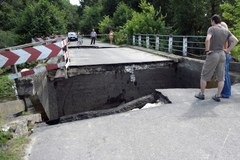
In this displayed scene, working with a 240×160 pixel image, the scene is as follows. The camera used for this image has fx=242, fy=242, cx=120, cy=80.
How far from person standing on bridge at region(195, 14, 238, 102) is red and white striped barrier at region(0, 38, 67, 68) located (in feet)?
12.8

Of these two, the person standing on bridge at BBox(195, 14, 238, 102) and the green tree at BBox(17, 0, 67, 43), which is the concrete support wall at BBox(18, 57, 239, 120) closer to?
the person standing on bridge at BBox(195, 14, 238, 102)

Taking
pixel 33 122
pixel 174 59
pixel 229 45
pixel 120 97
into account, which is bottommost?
pixel 120 97

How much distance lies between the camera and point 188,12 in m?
19.0

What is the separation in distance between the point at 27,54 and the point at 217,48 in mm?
4331

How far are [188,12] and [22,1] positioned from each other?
131 ft

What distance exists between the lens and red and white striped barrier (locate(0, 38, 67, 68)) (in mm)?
5275

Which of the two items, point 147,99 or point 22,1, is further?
point 22,1

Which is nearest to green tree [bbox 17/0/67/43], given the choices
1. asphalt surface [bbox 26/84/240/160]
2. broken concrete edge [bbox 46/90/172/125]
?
broken concrete edge [bbox 46/90/172/125]

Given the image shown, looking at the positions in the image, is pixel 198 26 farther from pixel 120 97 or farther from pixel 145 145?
pixel 145 145

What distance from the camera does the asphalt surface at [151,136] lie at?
342cm

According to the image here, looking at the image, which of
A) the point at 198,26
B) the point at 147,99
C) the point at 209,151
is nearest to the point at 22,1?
the point at 198,26

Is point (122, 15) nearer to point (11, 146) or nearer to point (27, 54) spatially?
point (27, 54)

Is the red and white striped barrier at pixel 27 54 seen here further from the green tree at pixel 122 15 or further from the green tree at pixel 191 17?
the green tree at pixel 122 15

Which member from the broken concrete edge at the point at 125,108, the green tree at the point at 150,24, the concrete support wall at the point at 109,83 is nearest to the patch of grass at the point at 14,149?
the broken concrete edge at the point at 125,108
